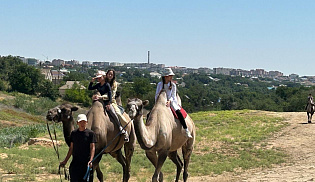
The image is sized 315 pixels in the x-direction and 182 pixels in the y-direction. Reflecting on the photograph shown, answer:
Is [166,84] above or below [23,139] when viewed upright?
above

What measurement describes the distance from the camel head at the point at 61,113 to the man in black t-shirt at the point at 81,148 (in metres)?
1.00

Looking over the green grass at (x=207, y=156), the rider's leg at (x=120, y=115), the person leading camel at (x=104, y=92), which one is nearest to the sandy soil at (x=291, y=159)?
the green grass at (x=207, y=156)

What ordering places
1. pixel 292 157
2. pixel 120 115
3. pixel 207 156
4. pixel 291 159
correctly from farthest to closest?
1. pixel 207 156
2. pixel 292 157
3. pixel 291 159
4. pixel 120 115

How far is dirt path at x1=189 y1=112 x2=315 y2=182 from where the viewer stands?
13.2 m

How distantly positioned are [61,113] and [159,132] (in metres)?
2.43

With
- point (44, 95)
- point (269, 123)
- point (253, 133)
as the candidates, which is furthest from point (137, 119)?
point (44, 95)

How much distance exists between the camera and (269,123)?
3344 cm

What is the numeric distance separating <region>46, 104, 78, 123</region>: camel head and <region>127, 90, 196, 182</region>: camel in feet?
3.88

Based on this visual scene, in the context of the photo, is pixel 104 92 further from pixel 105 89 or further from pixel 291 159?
pixel 291 159

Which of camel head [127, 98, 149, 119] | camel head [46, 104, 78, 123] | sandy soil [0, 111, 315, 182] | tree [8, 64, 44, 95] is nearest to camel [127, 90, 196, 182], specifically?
camel head [127, 98, 149, 119]

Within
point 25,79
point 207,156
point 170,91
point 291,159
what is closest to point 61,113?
point 170,91

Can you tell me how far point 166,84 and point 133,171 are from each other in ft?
17.8

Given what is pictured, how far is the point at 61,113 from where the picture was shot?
8984 mm

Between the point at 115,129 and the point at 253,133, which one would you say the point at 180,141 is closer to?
the point at 115,129
